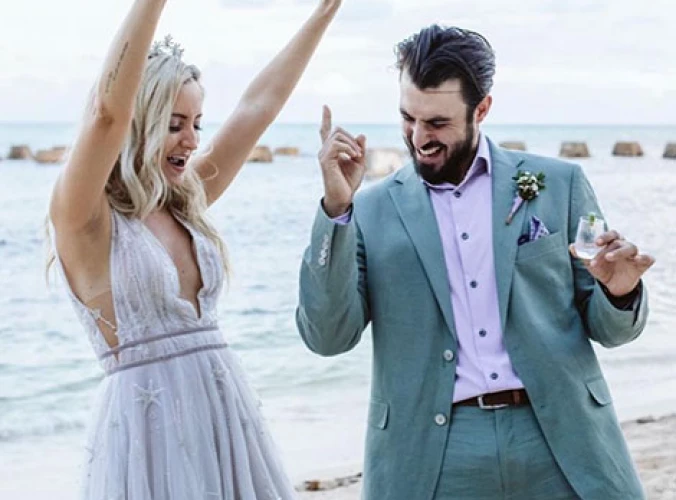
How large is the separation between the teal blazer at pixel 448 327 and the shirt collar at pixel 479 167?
25mm

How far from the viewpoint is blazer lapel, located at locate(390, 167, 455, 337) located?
2.93 metres

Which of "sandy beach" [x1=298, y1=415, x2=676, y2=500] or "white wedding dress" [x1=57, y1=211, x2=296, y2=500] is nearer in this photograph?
"white wedding dress" [x1=57, y1=211, x2=296, y2=500]

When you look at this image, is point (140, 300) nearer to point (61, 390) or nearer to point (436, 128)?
point (436, 128)

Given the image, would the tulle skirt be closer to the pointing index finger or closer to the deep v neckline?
the deep v neckline

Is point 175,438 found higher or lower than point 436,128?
lower

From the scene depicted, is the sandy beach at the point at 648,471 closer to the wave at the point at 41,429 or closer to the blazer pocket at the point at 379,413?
the wave at the point at 41,429

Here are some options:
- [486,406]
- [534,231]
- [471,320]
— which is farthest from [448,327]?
[534,231]

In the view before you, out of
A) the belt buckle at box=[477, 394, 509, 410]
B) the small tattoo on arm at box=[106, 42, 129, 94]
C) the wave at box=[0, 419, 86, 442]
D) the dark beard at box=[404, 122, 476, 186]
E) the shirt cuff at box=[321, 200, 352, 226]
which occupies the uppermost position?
the small tattoo on arm at box=[106, 42, 129, 94]

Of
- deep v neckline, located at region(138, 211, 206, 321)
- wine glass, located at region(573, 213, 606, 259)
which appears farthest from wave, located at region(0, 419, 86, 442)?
wine glass, located at region(573, 213, 606, 259)

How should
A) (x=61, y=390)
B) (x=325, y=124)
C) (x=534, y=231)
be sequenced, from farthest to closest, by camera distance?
1. (x=61, y=390)
2. (x=534, y=231)
3. (x=325, y=124)

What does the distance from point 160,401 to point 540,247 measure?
0.90m

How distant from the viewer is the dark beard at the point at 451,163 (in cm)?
296

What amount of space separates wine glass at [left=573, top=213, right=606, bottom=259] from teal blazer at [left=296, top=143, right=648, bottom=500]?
0.13 metres

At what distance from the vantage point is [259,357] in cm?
1120
